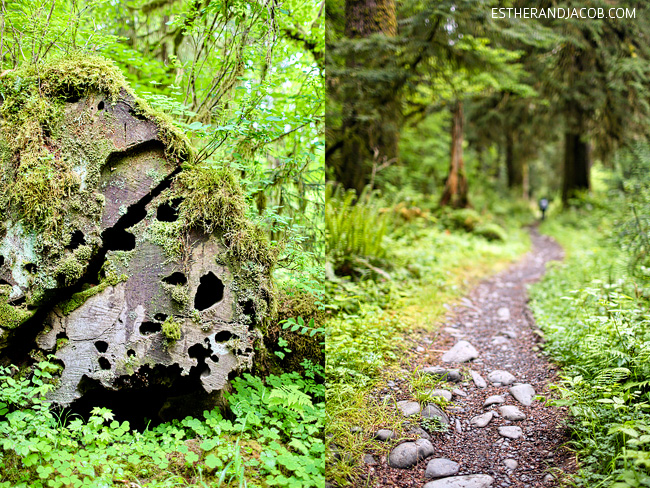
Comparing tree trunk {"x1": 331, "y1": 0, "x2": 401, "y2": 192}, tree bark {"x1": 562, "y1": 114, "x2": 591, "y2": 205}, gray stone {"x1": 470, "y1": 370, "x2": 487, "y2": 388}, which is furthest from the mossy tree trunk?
gray stone {"x1": 470, "y1": 370, "x2": 487, "y2": 388}

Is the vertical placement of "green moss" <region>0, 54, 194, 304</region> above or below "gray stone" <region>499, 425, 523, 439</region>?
above

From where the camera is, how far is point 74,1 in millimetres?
3113

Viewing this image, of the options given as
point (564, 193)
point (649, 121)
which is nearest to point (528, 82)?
point (649, 121)

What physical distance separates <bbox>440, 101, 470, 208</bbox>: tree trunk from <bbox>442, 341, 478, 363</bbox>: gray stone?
8347 mm

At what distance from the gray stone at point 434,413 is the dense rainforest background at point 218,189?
2.44 feet

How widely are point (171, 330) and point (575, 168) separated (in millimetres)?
16326

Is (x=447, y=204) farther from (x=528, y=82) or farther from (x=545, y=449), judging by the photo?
(x=545, y=449)

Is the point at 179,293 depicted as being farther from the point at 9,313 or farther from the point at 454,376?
the point at 454,376

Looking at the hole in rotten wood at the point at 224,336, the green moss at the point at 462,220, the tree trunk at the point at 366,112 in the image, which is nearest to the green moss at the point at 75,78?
the hole in rotten wood at the point at 224,336

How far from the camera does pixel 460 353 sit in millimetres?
3811

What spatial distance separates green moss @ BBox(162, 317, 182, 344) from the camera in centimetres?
279

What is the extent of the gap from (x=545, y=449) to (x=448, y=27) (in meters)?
5.00

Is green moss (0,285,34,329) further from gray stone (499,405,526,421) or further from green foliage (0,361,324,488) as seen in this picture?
gray stone (499,405,526,421)

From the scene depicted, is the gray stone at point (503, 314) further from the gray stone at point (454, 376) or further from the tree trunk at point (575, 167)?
the tree trunk at point (575, 167)
